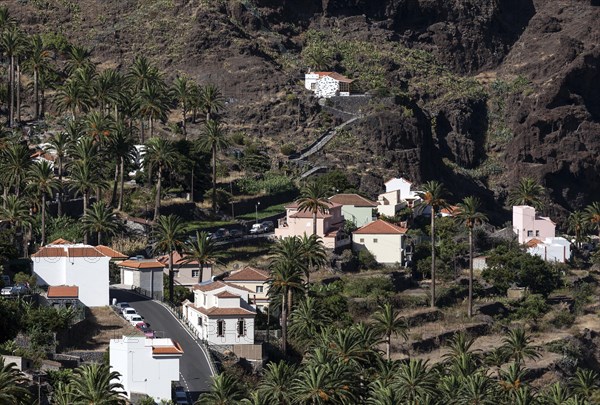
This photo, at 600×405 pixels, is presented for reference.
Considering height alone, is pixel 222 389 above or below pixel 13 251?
below

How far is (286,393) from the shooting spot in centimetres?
14312

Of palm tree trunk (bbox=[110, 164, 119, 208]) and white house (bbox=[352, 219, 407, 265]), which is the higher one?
palm tree trunk (bbox=[110, 164, 119, 208])

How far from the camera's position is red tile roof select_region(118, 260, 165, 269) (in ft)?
560

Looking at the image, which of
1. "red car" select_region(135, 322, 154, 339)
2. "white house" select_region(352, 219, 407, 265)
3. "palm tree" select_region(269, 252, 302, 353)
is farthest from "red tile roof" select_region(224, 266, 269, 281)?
"white house" select_region(352, 219, 407, 265)

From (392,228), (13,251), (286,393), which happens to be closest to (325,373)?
(286,393)

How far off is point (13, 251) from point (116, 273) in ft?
32.0

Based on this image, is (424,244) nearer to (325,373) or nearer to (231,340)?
(231,340)

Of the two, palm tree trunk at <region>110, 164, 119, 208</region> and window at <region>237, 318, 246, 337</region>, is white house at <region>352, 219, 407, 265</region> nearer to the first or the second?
palm tree trunk at <region>110, 164, 119, 208</region>

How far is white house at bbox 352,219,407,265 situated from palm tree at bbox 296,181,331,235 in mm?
3979

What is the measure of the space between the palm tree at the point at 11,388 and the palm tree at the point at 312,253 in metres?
46.3

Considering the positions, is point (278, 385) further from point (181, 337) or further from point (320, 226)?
point (320, 226)

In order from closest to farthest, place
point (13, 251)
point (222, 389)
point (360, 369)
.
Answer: point (222, 389) → point (360, 369) → point (13, 251)

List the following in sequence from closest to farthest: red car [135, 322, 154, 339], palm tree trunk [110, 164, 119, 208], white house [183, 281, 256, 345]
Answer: red car [135, 322, 154, 339] → white house [183, 281, 256, 345] → palm tree trunk [110, 164, 119, 208]

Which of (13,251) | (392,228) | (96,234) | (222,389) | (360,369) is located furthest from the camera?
(392,228)
